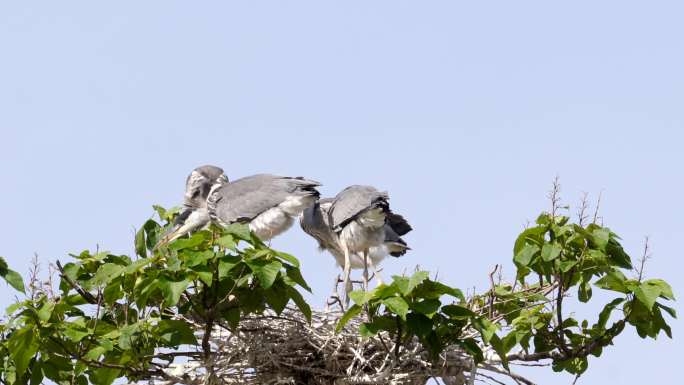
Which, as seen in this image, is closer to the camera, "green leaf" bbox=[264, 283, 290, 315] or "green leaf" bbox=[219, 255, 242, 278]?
"green leaf" bbox=[219, 255, 242, 278]

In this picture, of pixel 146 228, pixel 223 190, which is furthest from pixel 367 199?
pixel 146 228

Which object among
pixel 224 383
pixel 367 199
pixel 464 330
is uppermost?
pixel 367 199

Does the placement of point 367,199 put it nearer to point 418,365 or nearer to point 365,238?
point 365,238

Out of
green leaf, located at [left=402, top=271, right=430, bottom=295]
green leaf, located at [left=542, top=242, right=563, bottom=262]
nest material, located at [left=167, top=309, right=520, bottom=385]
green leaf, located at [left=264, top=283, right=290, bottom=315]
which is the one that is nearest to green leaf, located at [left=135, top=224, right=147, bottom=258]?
nest material, located at [left=167, top=309, right=520, bottom=385]

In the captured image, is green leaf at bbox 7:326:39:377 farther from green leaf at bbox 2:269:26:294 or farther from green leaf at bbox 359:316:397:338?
green leaf at bbox 359:316:397:338

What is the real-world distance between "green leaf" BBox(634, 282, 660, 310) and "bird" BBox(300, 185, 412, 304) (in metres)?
4.11

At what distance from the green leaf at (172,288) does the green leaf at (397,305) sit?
48.7 inches

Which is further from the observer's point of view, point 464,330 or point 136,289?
point 464,330

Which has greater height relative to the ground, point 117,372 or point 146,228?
point 146,228

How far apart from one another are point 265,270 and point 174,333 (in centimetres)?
91

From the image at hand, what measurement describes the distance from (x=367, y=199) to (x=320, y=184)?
0.49m

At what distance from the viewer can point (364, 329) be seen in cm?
749

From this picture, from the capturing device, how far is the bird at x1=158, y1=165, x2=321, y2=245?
1155cm

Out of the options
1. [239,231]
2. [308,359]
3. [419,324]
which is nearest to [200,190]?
[308,359]
